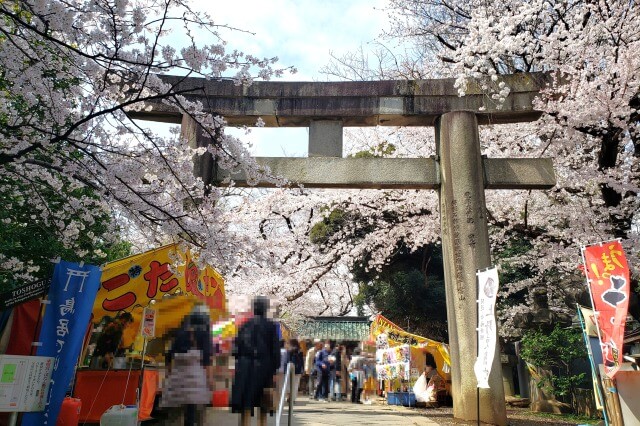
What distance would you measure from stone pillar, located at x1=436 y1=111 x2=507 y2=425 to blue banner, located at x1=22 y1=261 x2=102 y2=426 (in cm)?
597

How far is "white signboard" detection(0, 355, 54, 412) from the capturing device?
443 centimetres

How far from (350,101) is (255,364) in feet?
21.1

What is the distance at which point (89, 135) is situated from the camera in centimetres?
587

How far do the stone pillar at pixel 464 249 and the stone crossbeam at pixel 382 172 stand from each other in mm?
343

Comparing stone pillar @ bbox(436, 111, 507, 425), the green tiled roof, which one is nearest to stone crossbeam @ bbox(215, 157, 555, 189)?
stone pillar @ bbox(436, 111, 507, 425)

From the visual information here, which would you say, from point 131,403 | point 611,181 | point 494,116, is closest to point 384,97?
point 494,116

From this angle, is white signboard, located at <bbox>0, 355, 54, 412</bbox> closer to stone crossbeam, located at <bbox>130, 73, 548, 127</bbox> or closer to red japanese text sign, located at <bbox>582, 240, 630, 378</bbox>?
stone crossbeam, located at <bbox>130, 73, 548, 127</bbox>

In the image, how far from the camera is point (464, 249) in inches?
341

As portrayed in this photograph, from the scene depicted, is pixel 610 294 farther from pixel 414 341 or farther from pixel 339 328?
pixel 339 328

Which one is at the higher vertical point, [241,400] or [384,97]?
[384,97]

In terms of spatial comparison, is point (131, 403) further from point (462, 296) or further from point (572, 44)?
point (572, 44)

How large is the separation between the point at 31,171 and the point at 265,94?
15.2ft

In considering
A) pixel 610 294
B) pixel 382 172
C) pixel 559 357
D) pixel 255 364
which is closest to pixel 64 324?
pixel 255 364

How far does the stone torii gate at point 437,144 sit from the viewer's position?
8680mm
